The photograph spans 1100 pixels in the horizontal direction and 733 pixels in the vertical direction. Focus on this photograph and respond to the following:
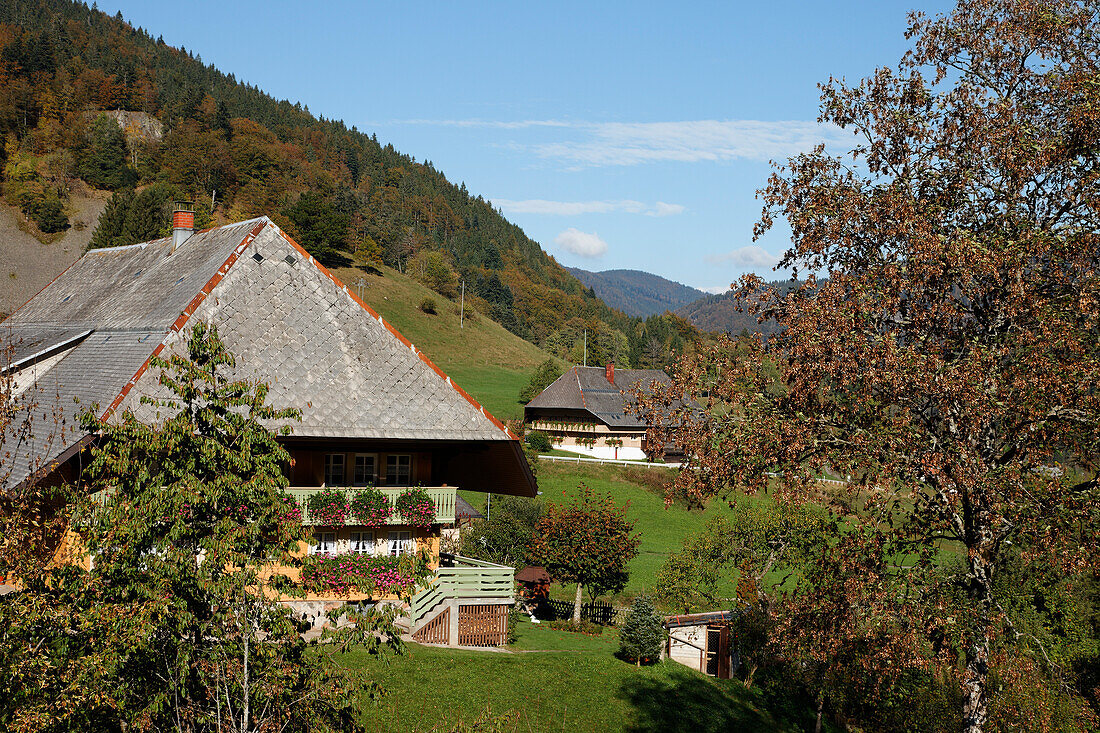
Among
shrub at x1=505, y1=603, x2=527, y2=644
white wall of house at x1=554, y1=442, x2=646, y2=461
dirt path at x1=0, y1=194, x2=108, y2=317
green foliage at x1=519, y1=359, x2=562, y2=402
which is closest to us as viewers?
shrub at x1=505, y1=603, x2=527, y2=644

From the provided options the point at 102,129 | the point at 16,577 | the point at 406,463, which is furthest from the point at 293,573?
the point at 102,129

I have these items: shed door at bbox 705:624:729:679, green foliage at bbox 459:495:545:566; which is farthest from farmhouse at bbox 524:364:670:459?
shed door at bbox 705:624:729:679

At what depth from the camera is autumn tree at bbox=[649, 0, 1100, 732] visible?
1012 cm

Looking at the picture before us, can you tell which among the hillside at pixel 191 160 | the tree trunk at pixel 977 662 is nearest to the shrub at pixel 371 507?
the tree trunk at pixel 977 662

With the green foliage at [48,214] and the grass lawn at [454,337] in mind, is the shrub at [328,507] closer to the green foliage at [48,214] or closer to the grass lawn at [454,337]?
the grass lawn at [454,337]

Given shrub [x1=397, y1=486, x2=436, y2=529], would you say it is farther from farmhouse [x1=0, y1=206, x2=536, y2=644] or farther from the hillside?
the hillside

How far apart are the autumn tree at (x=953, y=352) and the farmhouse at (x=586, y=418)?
68787 millimetres

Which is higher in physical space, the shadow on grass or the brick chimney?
the brick chimney

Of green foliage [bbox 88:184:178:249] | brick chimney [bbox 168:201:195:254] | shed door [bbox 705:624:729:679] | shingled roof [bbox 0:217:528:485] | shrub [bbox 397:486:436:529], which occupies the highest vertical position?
green foliage [bbox 88:184:178:249]

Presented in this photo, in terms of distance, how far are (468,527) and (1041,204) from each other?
110 feet

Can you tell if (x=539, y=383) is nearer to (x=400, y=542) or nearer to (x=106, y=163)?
(x=400, y=542)

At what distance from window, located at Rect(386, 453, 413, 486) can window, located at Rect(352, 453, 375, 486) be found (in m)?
0.45

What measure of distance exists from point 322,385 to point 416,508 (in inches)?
155

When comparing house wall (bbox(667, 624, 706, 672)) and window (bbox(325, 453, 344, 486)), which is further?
house wall (bbox(667, 624, 706, 672))
